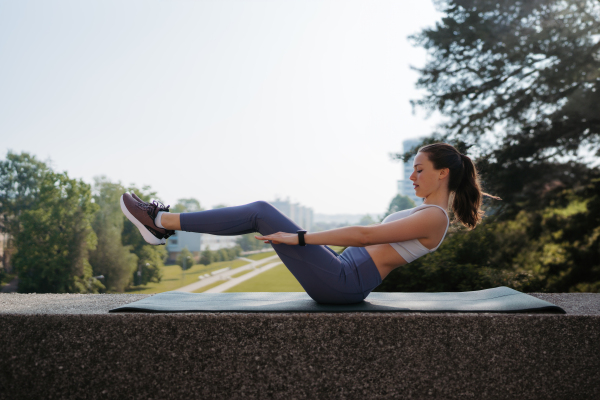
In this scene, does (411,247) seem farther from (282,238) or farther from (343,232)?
(282,238)

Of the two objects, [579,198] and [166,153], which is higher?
[166,153]

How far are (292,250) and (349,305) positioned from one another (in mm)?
390

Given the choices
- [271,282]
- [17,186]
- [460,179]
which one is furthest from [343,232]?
[271,282]

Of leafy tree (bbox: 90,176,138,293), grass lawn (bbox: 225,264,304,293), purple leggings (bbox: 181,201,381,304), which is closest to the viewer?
purple leggings (bbox: 181,201,381,304)

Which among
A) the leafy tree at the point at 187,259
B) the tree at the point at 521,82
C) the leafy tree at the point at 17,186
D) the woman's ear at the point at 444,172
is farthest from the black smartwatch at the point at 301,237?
the leafy tree at the point at 187,259

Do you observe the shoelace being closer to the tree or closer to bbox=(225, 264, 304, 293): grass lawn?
the tree

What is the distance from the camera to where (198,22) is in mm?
15750

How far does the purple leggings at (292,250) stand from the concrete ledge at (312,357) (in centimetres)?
20

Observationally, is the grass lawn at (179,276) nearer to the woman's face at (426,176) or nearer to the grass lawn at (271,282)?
the grass lawn at (271,282)

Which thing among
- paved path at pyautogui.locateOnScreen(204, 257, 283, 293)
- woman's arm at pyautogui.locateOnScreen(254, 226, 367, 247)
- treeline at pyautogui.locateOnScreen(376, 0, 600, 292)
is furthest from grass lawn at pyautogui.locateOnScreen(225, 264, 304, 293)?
woman's arm at pyautogui.locateOnScreen(254, 226, 367, 247)

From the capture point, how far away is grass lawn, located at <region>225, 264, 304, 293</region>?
28995 mm

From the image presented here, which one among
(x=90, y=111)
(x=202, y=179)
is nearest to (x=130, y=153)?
(x=90, y=111)

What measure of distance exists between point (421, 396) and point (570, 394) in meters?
0.64

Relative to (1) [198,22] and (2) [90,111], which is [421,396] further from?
(2) [90,111]
